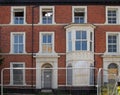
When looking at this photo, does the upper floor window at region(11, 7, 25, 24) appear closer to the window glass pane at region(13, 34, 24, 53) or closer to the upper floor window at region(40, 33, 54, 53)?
the window glass pane at region(13, 34, 24, 53)

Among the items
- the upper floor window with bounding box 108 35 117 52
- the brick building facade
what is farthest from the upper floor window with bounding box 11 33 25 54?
the upper floor window with bounding box 108 35 117 52

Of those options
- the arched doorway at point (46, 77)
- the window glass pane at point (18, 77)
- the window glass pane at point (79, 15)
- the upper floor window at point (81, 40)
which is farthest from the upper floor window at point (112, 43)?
the window glass pane at point (18, 77)

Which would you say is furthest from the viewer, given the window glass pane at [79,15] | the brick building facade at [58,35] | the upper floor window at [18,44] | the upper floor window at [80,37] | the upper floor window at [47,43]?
the window glass pane at [79,15]

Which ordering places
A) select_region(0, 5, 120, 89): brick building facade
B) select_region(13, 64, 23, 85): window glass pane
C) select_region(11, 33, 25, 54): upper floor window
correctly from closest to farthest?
select_region(13, 64, 23, 85): window glass pane < select_region(0, 5, 120, 89): brick building facade < select_region(11, 33, 25, 54): upper floor window

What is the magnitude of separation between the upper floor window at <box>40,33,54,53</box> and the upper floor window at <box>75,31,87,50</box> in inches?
116

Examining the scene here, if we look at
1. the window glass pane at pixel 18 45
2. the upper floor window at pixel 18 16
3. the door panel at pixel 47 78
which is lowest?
the door panel at pixel 47 78

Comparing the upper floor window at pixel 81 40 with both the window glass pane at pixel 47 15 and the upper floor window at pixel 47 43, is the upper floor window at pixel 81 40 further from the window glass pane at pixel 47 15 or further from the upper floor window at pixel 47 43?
the window glass pane at pixel 47 15

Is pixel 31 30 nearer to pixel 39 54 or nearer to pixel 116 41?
pixel 39 54

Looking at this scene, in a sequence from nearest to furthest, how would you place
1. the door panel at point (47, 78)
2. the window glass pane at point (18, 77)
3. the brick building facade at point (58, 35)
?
1. the door panel at point (47, 78)
2. the window glass pane at point (18, 77)
3. the brick building facade at point (58, 35)

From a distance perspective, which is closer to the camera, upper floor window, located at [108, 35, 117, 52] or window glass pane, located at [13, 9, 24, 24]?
upper floor window, located at [108, 35, 117, 52]

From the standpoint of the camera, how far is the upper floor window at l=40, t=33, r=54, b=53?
49.7m

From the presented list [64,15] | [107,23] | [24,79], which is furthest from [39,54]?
Answer: [24,79]

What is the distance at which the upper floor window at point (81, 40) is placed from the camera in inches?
1905

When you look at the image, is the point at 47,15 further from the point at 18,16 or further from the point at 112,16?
the point at 112,16
